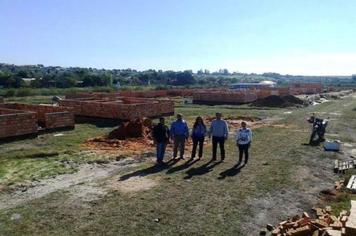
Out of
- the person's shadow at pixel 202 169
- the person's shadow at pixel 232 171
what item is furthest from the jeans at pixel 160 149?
the person's shadow at pixel 232 171

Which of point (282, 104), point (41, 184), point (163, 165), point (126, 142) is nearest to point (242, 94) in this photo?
point (282, 104)

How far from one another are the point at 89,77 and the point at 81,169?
218 ft

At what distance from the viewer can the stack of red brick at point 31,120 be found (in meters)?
16.3

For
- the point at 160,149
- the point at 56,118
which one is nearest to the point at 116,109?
the point at 56,118

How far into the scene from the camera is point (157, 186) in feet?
31.4

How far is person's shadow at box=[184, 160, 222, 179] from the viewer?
35.2 ft

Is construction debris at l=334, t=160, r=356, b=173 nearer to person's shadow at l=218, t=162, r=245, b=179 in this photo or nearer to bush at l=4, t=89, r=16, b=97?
person's shadow at l=218, t=162, r=245, b=179

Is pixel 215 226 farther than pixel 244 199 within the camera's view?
No

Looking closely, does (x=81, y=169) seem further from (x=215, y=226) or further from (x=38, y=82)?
(x=38, y=82)

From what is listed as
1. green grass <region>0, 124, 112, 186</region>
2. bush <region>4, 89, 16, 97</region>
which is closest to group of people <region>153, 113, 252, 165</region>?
green grass <region>0, 124, 112, 186</region>

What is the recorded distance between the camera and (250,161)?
12.6 m

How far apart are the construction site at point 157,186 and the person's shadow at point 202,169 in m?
0.03

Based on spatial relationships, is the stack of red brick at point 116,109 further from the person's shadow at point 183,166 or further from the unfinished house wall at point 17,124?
the person's shadow at point 183,166

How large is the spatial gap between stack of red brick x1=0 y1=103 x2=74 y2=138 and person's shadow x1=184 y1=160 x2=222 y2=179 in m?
8.57
